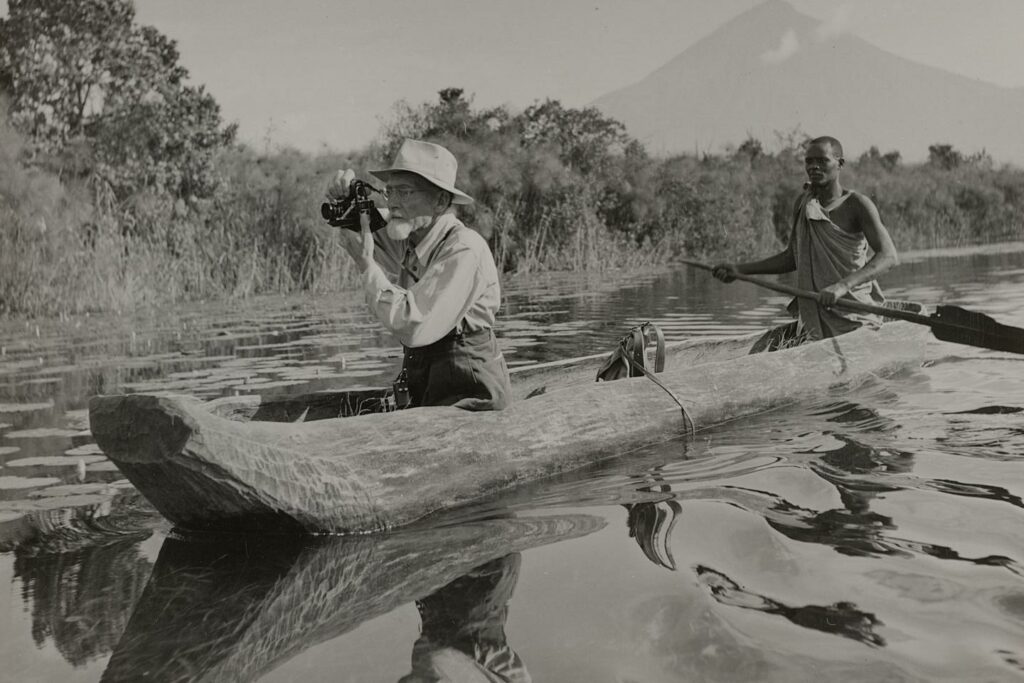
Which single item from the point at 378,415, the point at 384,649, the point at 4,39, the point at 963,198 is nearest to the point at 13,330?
the point at 4,39

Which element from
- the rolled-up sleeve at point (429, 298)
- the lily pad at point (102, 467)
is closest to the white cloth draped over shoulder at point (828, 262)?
the rolled-up sleeve at point (429, 298)

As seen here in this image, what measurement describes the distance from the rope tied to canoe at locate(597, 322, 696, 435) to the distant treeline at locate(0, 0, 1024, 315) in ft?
27.1

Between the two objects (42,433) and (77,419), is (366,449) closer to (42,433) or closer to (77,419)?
(42,433)

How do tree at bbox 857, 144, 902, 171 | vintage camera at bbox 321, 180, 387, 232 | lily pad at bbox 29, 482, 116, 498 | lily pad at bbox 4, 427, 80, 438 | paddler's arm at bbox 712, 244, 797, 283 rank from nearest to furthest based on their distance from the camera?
vintage camera at bbox 321, 180, 387, 232, lily pad at bbox 29, 482, 116, 498, lily pad at bbox 4, 427, 80, 438, paddler's arm at bbox 712, 244, 797, 283, tree at bbox 857, 144, 902, 171

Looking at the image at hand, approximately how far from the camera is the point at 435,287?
3568mm

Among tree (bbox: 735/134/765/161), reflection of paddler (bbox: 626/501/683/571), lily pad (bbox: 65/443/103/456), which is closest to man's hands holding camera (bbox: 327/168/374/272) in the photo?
reflection of paddler (bbox: 626/501/683/571)

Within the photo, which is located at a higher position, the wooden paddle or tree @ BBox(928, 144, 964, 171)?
tree @ BBox(928, 144, 964, 171)

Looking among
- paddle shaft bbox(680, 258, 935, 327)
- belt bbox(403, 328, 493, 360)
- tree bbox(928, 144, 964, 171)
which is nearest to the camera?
belt bbox(403, 328, 493, 360)

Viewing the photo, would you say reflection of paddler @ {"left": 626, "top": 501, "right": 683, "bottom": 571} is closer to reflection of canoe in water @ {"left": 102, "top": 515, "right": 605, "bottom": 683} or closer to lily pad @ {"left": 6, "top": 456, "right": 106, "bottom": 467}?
reflection of canoe in water @ {"left": 102, "top": 515, "right": 605, "bottom": 683}

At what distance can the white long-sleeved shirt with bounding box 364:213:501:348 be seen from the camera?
349cm

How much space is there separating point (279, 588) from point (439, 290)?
3.87 ft

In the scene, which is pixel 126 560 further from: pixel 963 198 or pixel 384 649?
pixel 963 198

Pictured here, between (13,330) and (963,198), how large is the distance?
965 inches

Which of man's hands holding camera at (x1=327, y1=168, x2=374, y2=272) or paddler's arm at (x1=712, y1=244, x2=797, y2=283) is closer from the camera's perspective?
man's hands holding camera at (x1=327, y1=168, x2=374, y2=272)
